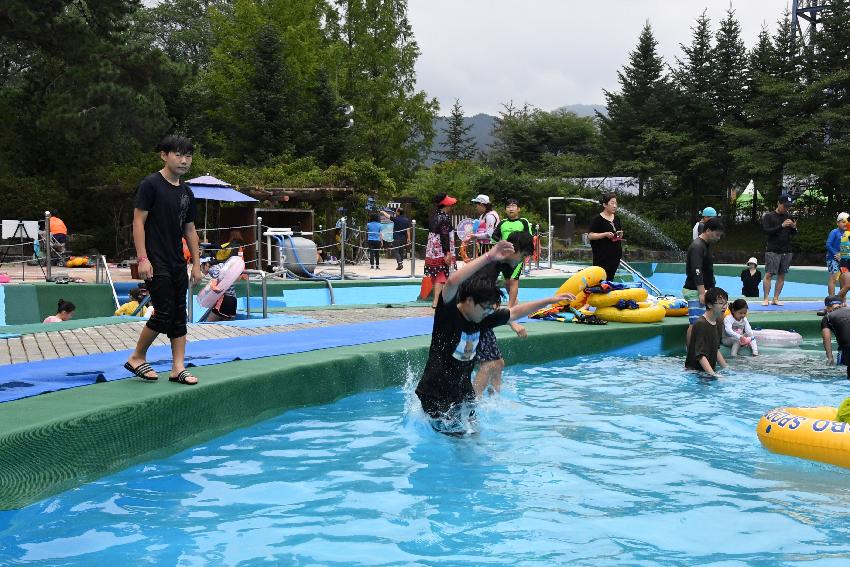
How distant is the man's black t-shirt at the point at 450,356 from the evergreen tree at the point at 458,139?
61924 mm

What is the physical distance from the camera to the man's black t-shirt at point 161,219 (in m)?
5.96

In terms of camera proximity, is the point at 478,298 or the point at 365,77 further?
the point at 365,77

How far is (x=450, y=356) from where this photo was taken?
5484 mm

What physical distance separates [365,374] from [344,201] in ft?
67.2

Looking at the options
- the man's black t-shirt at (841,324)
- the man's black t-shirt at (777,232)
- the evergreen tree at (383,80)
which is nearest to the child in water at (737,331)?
the man's black t-shirt at (841,324)

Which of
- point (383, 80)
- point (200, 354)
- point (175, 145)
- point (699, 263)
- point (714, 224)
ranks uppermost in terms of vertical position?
point (383, 80)

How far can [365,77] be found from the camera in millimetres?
51375

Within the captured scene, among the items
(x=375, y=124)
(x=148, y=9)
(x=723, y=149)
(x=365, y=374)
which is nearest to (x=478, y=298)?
(x=365, y=374)

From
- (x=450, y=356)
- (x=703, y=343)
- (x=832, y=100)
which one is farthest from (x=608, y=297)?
(x=832, y=100)

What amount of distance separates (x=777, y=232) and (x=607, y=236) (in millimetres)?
4618

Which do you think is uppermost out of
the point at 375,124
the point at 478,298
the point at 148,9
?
the point at 148,9

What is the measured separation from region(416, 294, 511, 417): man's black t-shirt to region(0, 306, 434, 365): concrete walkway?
3758 millimetres

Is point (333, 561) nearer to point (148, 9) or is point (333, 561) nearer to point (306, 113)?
point (306, 113)

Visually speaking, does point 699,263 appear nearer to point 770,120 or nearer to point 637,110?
point 770,120
